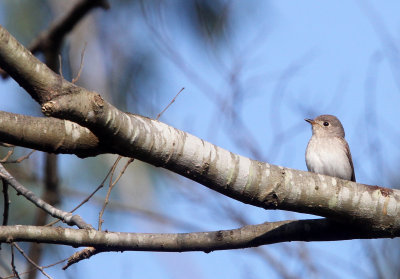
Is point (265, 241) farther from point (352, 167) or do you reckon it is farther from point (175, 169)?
point (352, 167)

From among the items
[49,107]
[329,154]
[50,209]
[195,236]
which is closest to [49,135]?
[49,107]

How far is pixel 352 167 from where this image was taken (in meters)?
6.19

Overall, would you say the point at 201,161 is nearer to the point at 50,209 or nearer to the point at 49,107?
the point at 49,107

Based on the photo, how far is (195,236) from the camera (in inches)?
140

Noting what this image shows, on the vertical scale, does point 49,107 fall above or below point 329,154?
below

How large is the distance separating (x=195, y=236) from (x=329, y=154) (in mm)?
2914

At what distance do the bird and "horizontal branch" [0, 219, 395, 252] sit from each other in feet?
7.73

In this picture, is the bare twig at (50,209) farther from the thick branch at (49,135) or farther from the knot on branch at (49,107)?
the knot on branch at (49,107)

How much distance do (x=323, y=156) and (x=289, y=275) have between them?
230 cm

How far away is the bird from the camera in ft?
19.7

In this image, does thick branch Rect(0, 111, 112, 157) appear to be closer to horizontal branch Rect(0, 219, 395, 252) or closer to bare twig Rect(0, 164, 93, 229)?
horizontal branch Rect(0, 219, 395, 252)

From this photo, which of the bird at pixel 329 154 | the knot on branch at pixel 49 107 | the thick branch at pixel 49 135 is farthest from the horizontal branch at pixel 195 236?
the bird at pixel 329 154

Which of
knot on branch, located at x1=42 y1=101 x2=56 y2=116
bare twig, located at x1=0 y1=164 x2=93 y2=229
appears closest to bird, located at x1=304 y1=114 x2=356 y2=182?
bare twig, located at x1=0 y1=164 x2=93 y2=229

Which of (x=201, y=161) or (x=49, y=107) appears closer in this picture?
(x=49, y=107)
